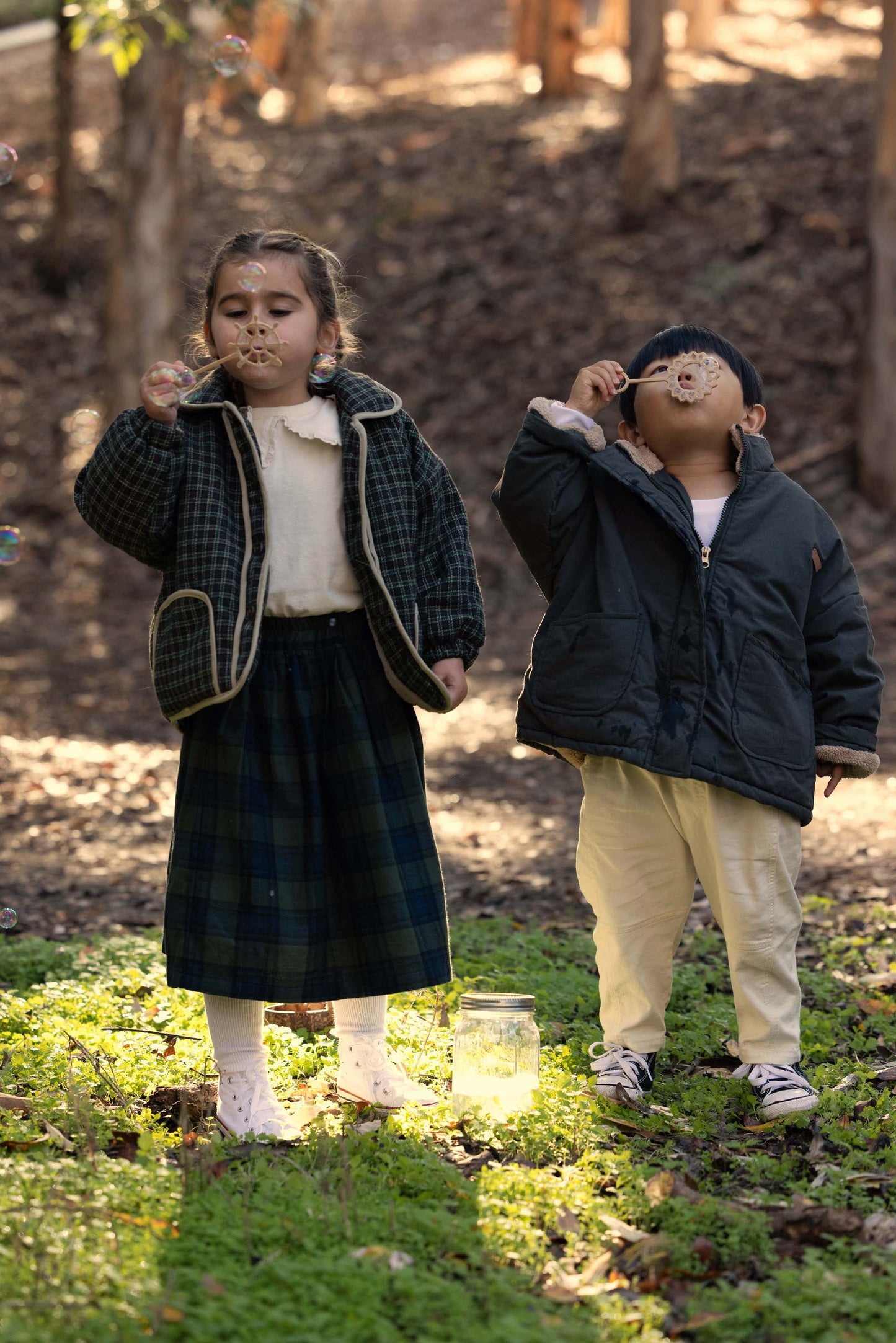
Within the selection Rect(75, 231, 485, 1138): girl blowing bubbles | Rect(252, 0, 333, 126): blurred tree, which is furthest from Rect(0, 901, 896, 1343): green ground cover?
Rect(252, 0, 333, 126): blurred tree

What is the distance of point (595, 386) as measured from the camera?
3395mm

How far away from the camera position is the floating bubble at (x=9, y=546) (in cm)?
385

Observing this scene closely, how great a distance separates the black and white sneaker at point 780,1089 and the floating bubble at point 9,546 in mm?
2340

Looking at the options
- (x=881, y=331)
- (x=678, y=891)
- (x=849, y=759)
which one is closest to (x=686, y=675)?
(x=849, y=759)

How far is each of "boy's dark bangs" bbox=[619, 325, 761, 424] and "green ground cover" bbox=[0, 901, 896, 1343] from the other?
5.50 feet

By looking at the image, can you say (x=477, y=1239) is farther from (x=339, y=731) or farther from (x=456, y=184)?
(x=456, y=184)

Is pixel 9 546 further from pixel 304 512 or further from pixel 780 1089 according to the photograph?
pixel 780 1089

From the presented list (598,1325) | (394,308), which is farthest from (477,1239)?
(394,308)

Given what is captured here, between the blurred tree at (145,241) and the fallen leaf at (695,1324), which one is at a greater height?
the blurred tree at (145,241)

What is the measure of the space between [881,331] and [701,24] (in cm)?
1101

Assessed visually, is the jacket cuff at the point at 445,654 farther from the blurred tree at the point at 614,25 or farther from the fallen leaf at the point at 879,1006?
the blurred tree at the point at 614,25

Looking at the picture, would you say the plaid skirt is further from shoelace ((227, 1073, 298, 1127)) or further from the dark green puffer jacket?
the dark green puffer jacket

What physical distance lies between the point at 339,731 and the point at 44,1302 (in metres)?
1.34

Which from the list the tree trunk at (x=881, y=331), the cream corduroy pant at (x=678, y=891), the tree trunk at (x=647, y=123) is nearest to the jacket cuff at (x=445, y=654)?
the cream corduroy pant at (x=678, y=891)
